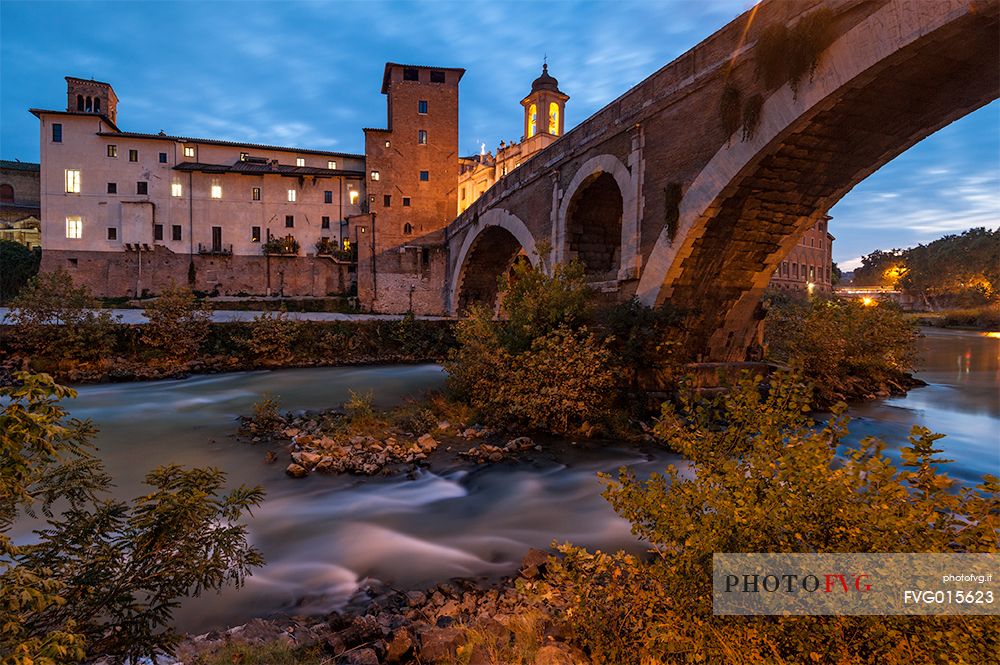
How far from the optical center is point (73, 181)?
34.8 m

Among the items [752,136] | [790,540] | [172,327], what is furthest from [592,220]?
[790,540]

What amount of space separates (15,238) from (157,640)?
57.8 meters

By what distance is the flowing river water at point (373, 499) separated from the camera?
4910 millimetres

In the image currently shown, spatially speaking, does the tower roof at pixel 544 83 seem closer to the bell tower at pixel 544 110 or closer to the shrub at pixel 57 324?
the bell tower at pixel 544 110

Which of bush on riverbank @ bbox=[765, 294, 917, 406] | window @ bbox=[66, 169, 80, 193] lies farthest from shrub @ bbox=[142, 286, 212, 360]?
window @ bbox=[66, 169, 80, 193]

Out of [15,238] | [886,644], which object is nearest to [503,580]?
[886,644]

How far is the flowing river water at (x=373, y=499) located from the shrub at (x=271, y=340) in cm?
395

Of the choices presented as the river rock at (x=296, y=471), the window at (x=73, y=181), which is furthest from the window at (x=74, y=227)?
the river rock at (x=296, y=471)

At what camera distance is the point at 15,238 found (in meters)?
42.0

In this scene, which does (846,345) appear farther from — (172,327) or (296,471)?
(172,327)

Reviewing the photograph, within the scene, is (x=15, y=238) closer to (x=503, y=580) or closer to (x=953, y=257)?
(x=503, y=580)

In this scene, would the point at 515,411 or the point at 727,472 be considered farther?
the point at 515,411

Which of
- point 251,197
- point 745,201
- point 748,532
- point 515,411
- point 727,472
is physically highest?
point 251,197

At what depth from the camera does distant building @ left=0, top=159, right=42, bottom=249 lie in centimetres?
4228
